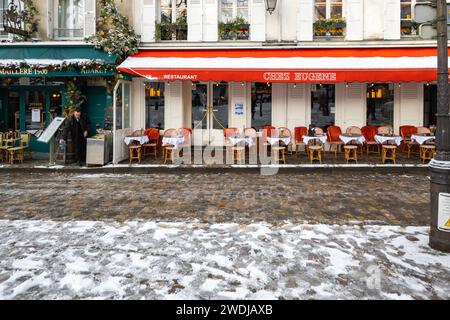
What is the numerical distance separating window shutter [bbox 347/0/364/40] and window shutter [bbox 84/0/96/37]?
27.9 feet

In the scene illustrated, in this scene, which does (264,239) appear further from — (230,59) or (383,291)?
(230,59)

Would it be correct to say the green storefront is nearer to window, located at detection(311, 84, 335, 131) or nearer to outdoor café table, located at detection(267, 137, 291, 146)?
outdoor café table, located at detection(267, 137, 291, 146)

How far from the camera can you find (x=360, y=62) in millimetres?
12227

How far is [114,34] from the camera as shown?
43.1 feet

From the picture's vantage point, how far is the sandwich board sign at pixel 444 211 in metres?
4.88

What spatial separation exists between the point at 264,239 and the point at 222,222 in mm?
1059

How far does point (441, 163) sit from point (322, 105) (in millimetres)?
9470

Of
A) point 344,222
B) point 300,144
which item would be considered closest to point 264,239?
point 344,222

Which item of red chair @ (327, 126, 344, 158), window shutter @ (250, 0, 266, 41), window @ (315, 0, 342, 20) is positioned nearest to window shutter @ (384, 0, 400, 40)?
window @ (315, 0, 342, 20)

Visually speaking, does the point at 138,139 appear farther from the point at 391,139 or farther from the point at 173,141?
the point at 391,139

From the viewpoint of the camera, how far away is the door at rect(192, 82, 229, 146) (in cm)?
1457

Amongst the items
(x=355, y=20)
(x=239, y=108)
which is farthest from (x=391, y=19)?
(x=239, y=108)

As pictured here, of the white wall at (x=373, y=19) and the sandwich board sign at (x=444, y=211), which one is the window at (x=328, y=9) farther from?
the sandwich board sign at (x=444, y=211)

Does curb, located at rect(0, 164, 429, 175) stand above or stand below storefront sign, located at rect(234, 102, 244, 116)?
below
